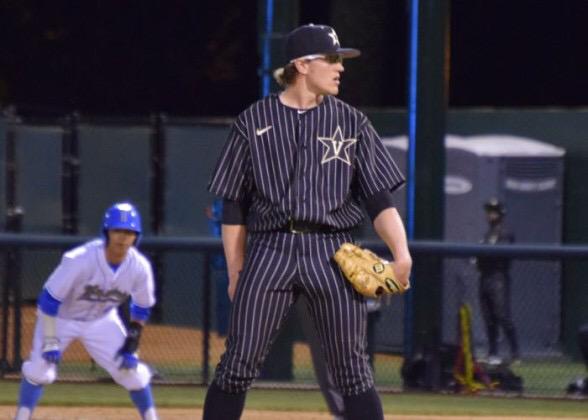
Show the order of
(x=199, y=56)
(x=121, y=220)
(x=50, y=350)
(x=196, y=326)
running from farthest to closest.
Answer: (x=199, y=56), (x=196, y=326), (x=50, y=350), (x=121, y=220)

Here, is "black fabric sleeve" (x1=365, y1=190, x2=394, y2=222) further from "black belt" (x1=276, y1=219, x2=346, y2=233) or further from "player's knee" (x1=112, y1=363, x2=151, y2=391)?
"player's knee" (x1=112, y1=363, x2=151, y2=391)

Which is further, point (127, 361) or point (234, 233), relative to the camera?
point (127, 361)

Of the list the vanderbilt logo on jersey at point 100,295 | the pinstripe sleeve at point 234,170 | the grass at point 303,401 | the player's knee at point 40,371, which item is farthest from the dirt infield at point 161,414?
the pinstripe sleeve at point 234,170

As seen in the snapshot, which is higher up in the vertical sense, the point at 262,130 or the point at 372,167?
the point at 262,130

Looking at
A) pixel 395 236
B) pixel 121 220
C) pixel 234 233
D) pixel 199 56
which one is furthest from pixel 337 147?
pixel 199 56

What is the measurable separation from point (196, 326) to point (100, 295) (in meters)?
3.26

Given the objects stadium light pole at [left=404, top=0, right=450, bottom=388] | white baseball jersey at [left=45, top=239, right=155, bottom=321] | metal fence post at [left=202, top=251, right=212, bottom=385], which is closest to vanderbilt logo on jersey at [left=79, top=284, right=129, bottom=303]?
white baseball jersey at [left=45, top=239, right=155, bottom=321]

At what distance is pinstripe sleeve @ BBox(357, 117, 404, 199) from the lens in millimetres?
5773

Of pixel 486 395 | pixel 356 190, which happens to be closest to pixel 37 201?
pixel 486 395

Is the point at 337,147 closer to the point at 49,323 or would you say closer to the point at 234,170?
the point at 234,170

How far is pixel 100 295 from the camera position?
312 inches

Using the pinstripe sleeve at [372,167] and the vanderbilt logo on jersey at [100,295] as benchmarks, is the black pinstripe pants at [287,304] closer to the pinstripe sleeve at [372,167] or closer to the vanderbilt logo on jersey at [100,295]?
the pinstripe sleeve at [372,167]

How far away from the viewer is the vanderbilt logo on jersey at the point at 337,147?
5.70m

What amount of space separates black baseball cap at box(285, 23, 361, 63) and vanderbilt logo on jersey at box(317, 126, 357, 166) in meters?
0.29
